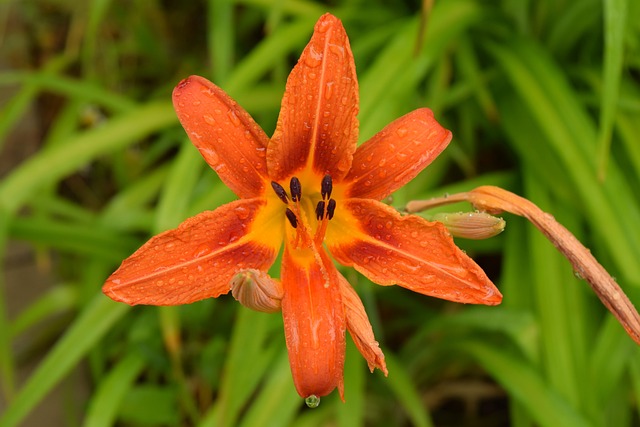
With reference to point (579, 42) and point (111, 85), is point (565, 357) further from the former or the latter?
point (111, 85)

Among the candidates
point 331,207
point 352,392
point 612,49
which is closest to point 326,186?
point 331,207

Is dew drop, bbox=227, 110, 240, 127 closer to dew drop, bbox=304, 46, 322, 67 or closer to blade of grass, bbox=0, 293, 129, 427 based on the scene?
dew drop, bbox=304, 46, 322, 67

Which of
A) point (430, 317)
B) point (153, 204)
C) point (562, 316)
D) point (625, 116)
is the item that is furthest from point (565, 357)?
point (153, 204)

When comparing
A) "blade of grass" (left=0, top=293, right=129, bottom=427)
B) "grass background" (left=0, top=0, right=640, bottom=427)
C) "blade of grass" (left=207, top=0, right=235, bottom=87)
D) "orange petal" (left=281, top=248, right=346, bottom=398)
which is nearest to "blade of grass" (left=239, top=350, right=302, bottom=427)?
"grass background" (left=0, top=0, right=640, bottom=427)

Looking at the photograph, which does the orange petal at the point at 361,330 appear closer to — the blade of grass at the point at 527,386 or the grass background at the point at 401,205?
the grass background at the point at 401,205

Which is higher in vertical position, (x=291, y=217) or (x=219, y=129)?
(x=219, y=129)

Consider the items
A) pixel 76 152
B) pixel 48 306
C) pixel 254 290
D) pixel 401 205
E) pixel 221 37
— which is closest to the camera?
pixel 254 290

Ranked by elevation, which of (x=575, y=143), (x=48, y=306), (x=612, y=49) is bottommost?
(x=48, y=306)

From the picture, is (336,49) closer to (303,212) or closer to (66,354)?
(303,212)

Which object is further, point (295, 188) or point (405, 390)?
point (405, 390)
